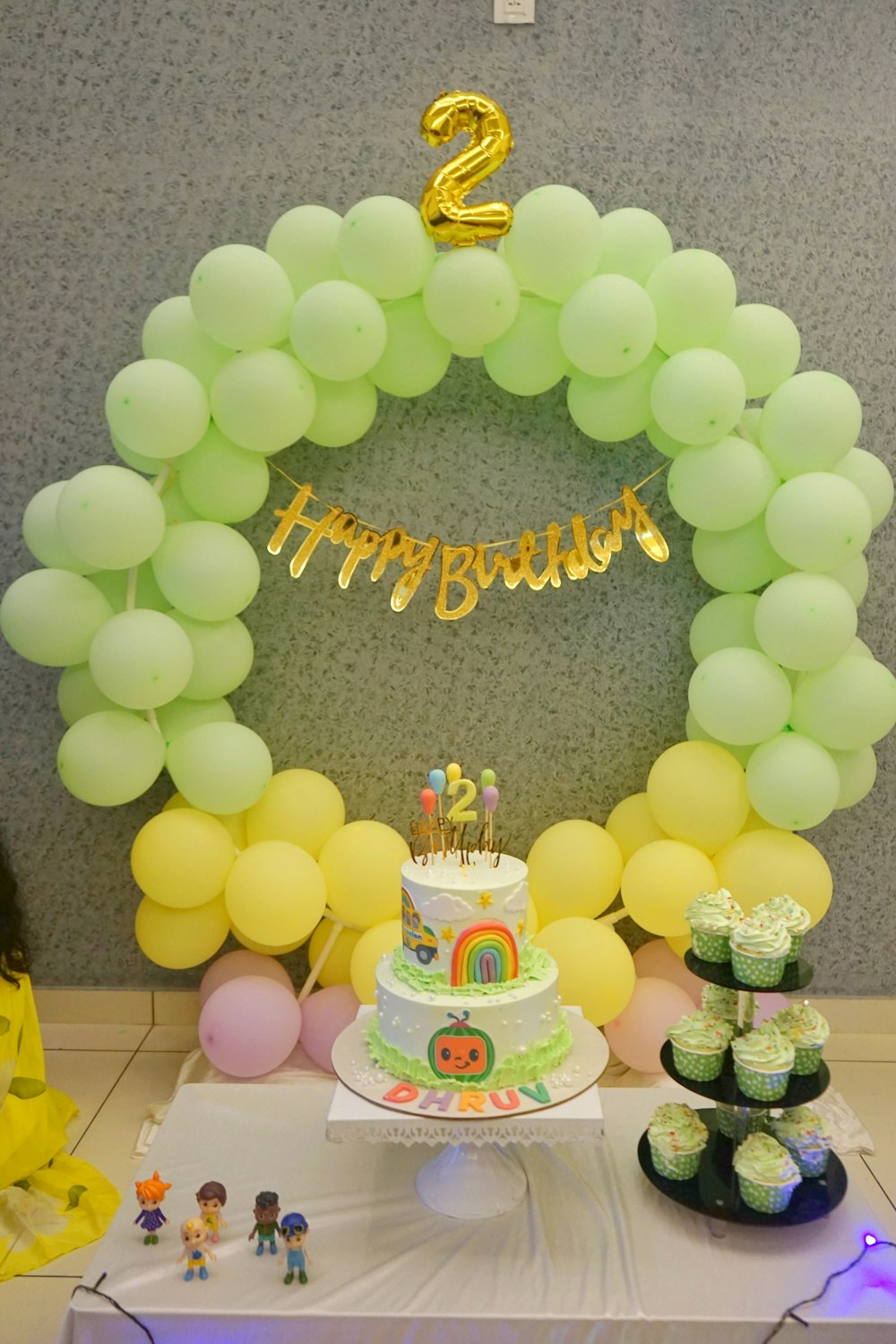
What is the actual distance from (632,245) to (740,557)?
2.48ft

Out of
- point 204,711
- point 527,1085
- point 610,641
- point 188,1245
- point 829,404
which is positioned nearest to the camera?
point 188,1245

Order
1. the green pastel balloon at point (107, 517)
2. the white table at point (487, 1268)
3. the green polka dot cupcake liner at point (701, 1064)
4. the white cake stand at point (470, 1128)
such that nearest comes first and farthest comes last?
the white table at point (487, 1268), the white cake stand at point (470, 1128), the green polka dot cupcake liner at point (701, 1064), the green pastel balloon at point (107, 517)

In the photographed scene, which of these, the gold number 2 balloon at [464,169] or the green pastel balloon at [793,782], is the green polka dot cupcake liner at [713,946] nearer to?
the green pastel balloon at [793,782]

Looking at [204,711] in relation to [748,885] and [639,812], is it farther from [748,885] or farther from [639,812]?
[748,885]

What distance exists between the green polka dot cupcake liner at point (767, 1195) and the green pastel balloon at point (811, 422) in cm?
150

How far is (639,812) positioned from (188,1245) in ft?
4.86

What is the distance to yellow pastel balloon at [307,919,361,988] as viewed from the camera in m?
2.85

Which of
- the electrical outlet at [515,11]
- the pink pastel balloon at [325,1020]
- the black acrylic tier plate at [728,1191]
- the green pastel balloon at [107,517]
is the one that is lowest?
the pink pastel balloon at [325,1020]

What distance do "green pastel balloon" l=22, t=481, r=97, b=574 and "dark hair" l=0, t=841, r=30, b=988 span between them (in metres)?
0.71

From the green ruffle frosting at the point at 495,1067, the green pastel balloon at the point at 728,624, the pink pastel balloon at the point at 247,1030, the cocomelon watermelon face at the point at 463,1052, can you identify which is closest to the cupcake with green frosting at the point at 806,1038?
the green ruffle frosting at the point at 495,1067

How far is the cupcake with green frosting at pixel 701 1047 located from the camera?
6.40ft

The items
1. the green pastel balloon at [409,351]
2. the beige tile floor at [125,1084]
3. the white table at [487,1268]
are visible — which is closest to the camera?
the white table at [487,1268]

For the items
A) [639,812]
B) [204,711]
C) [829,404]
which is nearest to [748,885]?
[639,812]

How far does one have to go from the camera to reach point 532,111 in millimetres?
2852
